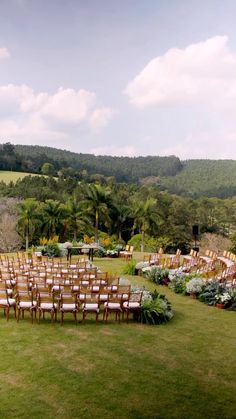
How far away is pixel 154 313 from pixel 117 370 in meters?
3.69

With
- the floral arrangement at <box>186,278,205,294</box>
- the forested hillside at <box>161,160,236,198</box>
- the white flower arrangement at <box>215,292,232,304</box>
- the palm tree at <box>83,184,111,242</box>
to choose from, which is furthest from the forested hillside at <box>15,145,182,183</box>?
the white flower arrangement at <box>215,292,232,304</box>

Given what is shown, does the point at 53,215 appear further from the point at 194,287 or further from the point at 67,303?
the point at 67,303

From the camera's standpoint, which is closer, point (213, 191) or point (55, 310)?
point (55, 310)

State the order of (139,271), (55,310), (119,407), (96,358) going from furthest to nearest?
(139,271) < (55,310) < (96,358) < (119,407)

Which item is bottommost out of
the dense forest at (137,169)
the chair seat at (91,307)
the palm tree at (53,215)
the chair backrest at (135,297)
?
the chair seat at (91,307)

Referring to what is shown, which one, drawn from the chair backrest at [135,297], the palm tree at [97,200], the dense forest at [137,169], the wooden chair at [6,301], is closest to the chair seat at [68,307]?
the wooden chair at [6,301]

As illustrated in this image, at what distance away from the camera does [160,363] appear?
820 centimetres

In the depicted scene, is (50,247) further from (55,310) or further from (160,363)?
(160,363)

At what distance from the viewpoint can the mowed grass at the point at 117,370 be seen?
20.6ft

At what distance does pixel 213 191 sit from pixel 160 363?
3446 inches

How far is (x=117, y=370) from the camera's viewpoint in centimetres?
771

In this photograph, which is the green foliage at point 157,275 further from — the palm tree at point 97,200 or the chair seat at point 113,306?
the palm tree at point 97,200

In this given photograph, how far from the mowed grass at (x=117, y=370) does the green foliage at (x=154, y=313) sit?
32 centimetres

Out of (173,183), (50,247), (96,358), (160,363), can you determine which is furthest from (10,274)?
(173,183)
